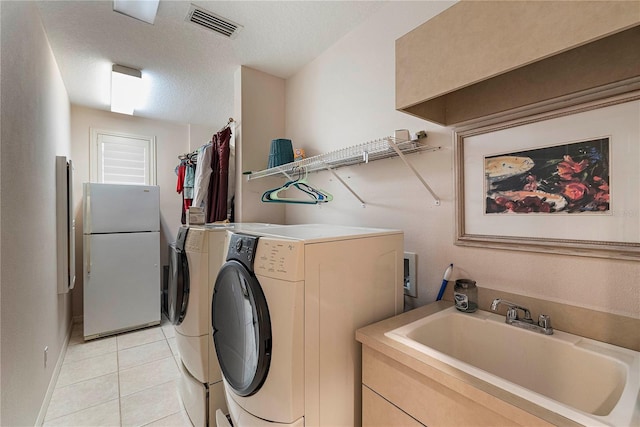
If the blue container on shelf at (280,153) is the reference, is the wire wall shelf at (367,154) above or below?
below

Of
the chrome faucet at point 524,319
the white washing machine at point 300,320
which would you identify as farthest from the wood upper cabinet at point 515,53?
the chrome faucet at point 524,319

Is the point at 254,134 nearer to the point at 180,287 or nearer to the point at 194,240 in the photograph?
the point at 194,240

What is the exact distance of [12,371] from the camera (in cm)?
133

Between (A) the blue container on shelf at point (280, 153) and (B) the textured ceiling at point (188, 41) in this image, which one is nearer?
(B) the textured ceiling at point (188, 41)

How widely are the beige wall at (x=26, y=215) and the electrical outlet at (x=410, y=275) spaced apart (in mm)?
1910

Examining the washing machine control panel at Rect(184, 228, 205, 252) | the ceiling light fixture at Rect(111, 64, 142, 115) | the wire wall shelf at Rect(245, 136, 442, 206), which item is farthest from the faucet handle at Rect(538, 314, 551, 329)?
the ceiling light fixture at Rect(111, 64, 142, 115)

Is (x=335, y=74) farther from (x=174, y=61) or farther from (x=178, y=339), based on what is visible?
(x=178, y=339)

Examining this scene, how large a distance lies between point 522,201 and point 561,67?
1.70ft

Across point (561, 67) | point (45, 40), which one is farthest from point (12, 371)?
point (561, 67)

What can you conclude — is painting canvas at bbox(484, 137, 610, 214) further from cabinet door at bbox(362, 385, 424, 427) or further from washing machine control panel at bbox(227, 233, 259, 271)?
washing machine control panel at bbox(227, 233, 259, 271)

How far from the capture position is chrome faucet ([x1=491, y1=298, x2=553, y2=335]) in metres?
1.08

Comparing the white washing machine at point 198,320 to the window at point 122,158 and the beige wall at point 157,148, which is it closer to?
the beige wall at point 157,148

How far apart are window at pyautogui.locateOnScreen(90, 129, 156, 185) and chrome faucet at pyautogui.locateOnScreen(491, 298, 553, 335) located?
4.30 metres

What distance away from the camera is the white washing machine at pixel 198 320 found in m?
1.73
